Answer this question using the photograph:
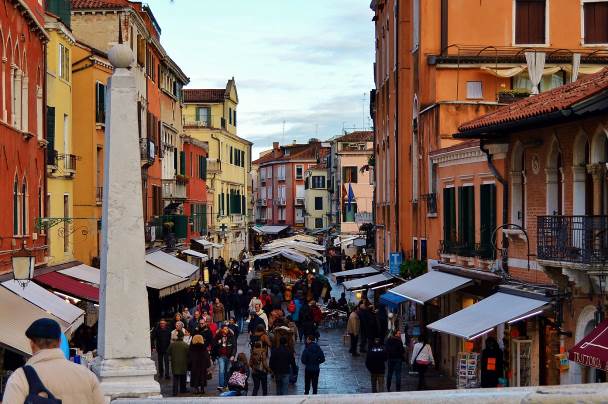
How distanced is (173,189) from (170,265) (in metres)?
16.6

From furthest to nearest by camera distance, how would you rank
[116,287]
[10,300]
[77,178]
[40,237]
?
[77,178] → [40,237] → [10,300] → [116,287]

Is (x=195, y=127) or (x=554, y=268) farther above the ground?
(x=195, y=127)

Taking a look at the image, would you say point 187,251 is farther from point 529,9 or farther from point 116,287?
point 116,287

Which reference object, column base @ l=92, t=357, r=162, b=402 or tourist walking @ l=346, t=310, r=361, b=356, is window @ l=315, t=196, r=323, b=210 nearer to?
tourist walking @ l=346, t=310, r=361, b=356

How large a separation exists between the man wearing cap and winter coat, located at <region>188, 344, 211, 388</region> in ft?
62.5

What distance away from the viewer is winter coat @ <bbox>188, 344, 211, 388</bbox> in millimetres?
26359

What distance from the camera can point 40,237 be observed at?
30312mm

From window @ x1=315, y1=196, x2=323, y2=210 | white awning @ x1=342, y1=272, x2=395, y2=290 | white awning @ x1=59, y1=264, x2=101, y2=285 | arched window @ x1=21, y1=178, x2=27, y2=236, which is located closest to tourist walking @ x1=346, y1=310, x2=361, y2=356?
white awning @ x1=342, y1=272, x2=395, y2=290

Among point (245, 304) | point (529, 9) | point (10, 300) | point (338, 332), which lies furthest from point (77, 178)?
point (10, 300)

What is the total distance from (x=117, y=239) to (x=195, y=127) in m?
71.0

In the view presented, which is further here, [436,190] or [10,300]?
[436,190]

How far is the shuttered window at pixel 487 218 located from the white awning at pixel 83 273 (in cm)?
943

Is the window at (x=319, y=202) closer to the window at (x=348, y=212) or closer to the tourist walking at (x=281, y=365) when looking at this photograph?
the window at (x=348, y=212)

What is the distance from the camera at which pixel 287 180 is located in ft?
469
